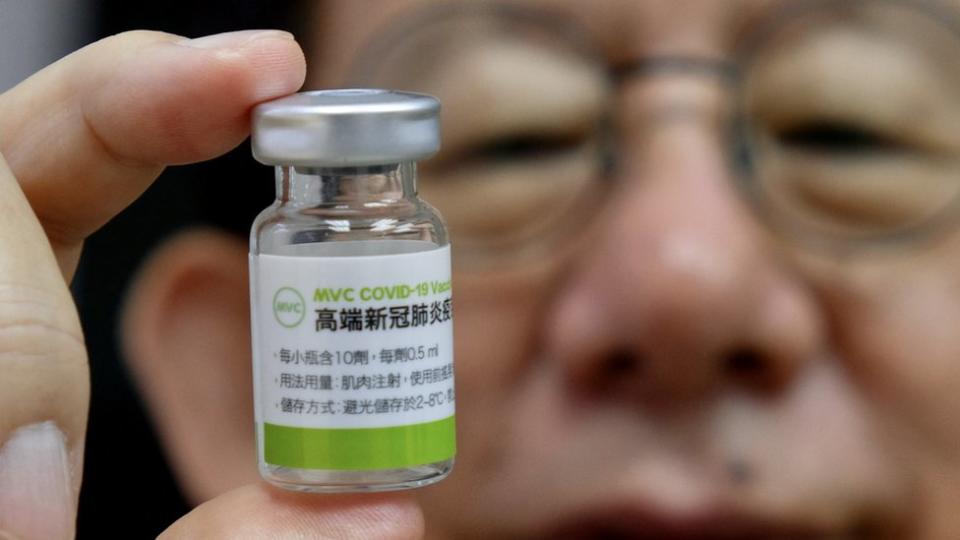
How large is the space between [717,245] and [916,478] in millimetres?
363

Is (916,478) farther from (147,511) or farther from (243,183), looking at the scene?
(147,511)

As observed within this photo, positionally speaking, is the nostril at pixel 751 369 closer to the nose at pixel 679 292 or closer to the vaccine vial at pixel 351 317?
the nose at pixel 679 292

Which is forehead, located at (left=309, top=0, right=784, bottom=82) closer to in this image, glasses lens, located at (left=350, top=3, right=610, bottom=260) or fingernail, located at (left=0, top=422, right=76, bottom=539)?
glasses lens, located at (left=350, top=3, right=610, bottom=260)

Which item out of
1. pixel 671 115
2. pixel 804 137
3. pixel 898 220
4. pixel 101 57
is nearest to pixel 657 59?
pixel 671 115

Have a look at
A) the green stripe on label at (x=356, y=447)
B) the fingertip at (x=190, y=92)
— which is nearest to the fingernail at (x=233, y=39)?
the fingertip at (x=190, y=92)

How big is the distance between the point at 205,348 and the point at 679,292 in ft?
2.11

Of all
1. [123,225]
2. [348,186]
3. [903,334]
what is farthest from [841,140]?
[123,225]

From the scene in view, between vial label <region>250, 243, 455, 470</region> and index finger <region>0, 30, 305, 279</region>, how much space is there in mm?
128

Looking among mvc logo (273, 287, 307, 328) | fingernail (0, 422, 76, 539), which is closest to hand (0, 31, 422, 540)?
fingernail (0, 422, 76, 539)

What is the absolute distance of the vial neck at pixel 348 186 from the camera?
72cm

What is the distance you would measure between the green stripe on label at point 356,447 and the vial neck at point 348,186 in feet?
0.50

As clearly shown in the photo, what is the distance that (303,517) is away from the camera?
707 mm

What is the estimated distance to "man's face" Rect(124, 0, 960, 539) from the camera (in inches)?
46.6

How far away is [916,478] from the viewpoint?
48.9 inches
